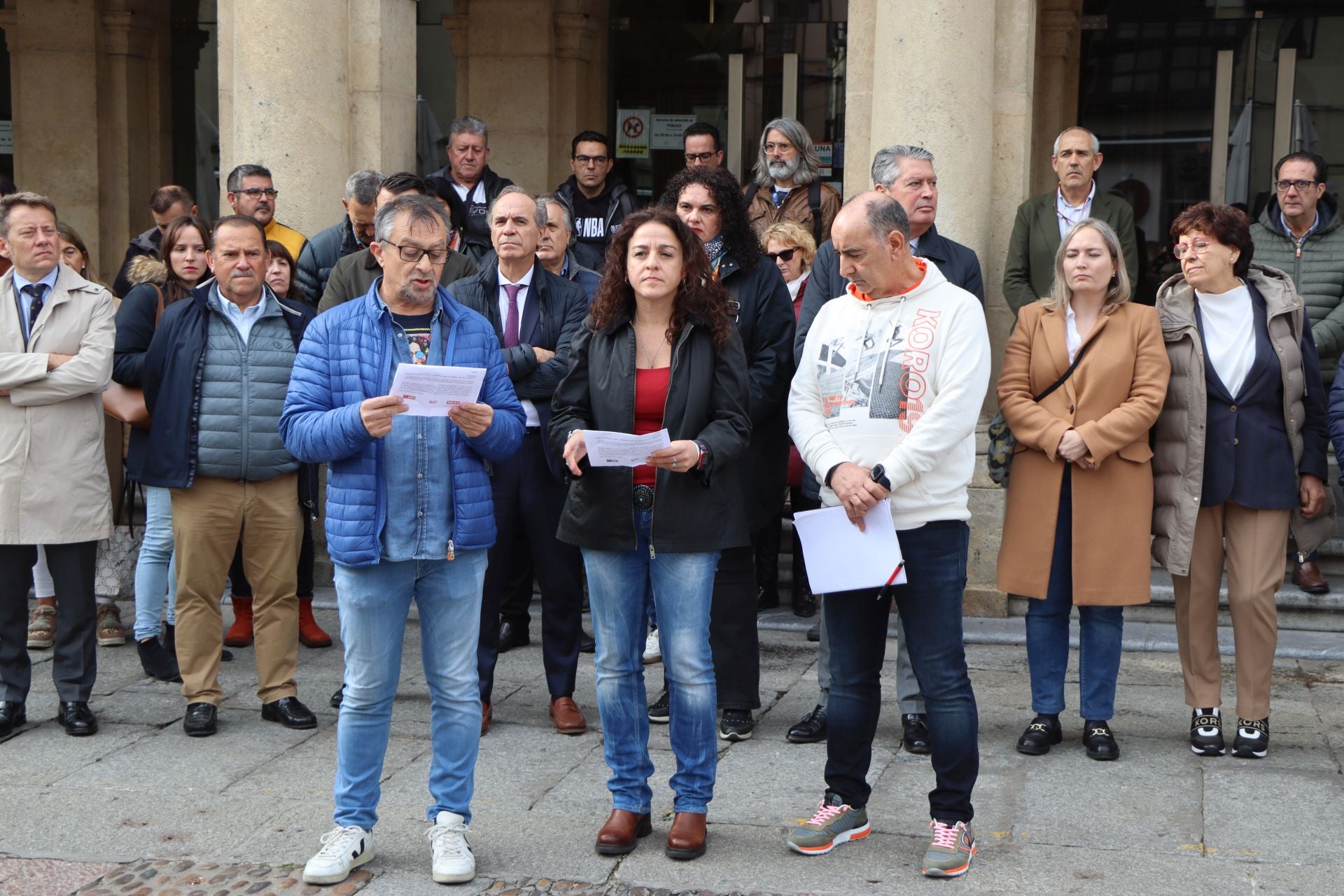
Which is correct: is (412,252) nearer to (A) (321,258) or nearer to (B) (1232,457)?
(B) (1232,457)

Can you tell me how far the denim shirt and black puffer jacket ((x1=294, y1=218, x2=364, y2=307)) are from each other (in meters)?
3.25

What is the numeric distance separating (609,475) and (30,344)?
2.89m

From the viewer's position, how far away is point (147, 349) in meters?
6.82

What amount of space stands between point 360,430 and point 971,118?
4.66 meters

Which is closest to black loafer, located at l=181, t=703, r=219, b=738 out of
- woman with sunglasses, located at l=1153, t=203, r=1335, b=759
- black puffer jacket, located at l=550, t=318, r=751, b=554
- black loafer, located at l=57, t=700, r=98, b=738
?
black loafer, located at l=57, t=700, r=98, b=738

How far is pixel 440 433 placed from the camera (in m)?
4.81

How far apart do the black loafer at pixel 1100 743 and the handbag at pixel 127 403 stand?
161 inches

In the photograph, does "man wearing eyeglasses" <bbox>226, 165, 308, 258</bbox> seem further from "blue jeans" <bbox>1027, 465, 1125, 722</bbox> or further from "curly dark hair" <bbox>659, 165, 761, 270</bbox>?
"blue jeans" <bbox>1027, 465, 1125, 722</bbox>

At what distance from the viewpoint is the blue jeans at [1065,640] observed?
602cm

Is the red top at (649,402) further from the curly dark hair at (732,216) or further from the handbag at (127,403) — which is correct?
the handbag at (127,403)

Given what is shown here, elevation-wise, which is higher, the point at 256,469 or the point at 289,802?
the point at 256,469

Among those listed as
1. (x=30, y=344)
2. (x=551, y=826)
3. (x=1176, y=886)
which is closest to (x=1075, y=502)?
(x=1176, y=886)

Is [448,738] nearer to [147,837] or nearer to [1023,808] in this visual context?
[147,837]

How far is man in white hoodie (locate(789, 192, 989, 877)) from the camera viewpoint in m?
4.74
